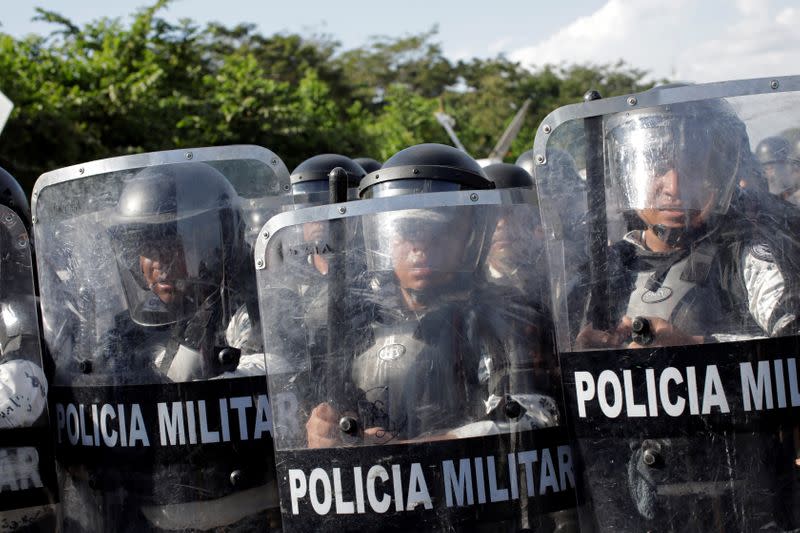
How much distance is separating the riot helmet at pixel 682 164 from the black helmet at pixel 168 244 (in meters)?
1.59

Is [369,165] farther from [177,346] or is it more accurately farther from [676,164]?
[676,164]

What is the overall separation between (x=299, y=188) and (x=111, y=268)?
2.48 meters

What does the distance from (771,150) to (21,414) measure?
2879 millimetres

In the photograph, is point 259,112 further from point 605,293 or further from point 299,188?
point 605,293

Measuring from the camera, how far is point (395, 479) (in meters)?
3.16

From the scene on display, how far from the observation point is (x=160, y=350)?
12.5ft

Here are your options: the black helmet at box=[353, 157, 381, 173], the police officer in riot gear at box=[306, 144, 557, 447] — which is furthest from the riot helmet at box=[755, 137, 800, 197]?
the black helmet at box=[353, 157, 381, 173]

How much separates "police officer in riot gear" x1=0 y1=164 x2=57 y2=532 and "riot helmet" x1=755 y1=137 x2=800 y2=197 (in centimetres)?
277

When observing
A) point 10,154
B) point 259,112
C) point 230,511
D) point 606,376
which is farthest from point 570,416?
point 259,112

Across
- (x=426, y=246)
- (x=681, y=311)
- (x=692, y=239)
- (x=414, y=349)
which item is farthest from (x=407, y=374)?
(x=692, y=239)

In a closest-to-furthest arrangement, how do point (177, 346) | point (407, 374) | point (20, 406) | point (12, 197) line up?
point (407, 374) → point (177, 346) → point (20, 406) → point (12, 197)

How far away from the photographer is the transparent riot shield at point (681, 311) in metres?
2.98

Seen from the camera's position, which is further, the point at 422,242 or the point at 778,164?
the point at 422,242

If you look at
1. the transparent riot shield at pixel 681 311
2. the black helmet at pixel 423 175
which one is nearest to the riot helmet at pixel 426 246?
the transparent riot shield at pixel 681 311
